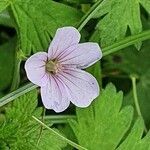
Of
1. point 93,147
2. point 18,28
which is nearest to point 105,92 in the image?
point 93,147

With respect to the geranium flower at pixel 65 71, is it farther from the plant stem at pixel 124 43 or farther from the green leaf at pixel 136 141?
the green leaf at pixel 136 141

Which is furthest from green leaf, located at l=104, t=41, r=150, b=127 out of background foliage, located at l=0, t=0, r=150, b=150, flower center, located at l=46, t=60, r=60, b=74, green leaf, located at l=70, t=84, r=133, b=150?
flower center, located at l=46, t=60, r=60, b=74

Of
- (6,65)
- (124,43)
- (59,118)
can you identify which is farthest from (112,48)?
(6,65)

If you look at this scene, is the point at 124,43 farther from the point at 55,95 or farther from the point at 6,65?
the point at 6,65

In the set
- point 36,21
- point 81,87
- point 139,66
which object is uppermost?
point 36,21

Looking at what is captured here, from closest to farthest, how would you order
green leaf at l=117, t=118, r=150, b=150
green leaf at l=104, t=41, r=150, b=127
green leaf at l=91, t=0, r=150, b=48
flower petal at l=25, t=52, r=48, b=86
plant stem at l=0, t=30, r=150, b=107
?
1. flower petal at l=25, t=52, r=48, b=86
2. plant stem at l=0, t=30, r=150, b=107
3. green leaf at l=91, t=0, r=150, b=48
4. green leaf at l=117, t=118, r=150, b=150
5. green leaf at l=104, t=41, r=150, b=127

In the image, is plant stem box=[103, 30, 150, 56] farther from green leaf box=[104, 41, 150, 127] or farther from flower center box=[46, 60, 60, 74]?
green leaf box=[104, 41, 150, 127]

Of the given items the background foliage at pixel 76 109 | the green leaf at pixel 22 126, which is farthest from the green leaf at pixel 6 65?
the green leaf at pixel 22 126
